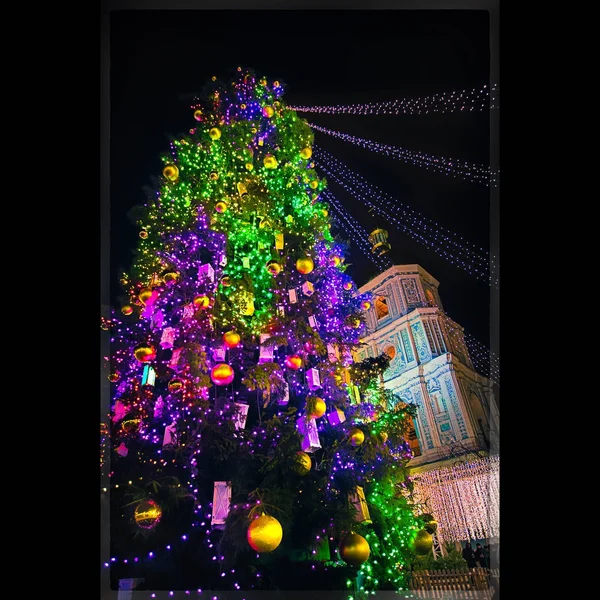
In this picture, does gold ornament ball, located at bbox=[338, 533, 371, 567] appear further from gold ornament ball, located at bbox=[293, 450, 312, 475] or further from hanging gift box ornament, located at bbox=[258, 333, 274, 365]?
hanging gift box ornament, located at bbox=[258, 333, 274, 365]

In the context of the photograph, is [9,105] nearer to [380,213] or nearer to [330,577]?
[330,577]

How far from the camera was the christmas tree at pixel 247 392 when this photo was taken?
2.85 m

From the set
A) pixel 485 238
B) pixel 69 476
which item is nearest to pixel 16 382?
pixel 69 476

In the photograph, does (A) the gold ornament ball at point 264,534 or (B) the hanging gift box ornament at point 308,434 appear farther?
(B) the hanging gift box ornament at point 308,434

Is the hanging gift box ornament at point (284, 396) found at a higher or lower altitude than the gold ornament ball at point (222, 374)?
Result: lower

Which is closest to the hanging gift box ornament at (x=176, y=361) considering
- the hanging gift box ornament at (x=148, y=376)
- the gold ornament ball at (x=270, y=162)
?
the hanging gift box ornament at (x=148, y=376)

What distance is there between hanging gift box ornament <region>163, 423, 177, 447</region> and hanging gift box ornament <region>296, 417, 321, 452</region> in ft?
2.43

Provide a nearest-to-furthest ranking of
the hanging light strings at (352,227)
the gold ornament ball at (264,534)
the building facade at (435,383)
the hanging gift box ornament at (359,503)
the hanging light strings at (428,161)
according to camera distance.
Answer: the gold ornament ball at (264,534)
the hanging gift box ornament at (359,503)
the hanging light strings at (428,161)
the hanging light strings at (352,227)
the building facade at (435,383)

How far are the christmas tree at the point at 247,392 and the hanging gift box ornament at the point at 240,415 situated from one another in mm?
14

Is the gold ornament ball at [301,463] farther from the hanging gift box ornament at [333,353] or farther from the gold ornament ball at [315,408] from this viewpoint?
the hanging gift box ornament at [333,353]

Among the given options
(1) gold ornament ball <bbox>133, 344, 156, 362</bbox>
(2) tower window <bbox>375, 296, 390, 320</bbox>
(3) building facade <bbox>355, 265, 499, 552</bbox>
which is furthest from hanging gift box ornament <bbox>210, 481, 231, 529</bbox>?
(2) tower window <bbox>375, 296, 390, 320</bbox>

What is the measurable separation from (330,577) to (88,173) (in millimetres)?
2702

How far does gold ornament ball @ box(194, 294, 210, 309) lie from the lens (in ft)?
10.0

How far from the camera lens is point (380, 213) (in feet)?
16.0
